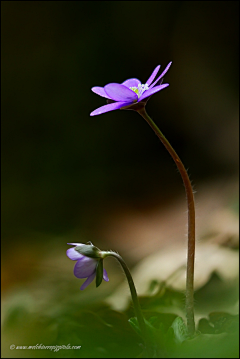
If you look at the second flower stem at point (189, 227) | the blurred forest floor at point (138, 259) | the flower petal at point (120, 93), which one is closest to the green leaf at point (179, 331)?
the second flower stem at point (189, 227)

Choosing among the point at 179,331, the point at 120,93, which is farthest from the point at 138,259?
the point at 120,93

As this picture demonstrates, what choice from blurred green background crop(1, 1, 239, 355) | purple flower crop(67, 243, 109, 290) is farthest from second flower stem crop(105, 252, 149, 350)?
blurred green background crop(1, 1, 239, 355)

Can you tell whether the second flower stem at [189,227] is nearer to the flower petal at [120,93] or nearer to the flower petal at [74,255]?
the flower petal at [120,93]

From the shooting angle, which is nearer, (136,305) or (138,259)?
(136,305)

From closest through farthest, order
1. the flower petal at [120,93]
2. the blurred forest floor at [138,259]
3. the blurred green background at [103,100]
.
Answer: the flower petal at [120,93]
the blurred forest floor at [138,259]
the blurred green background at [103,100]

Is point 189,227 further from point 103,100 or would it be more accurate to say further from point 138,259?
point 103,100
